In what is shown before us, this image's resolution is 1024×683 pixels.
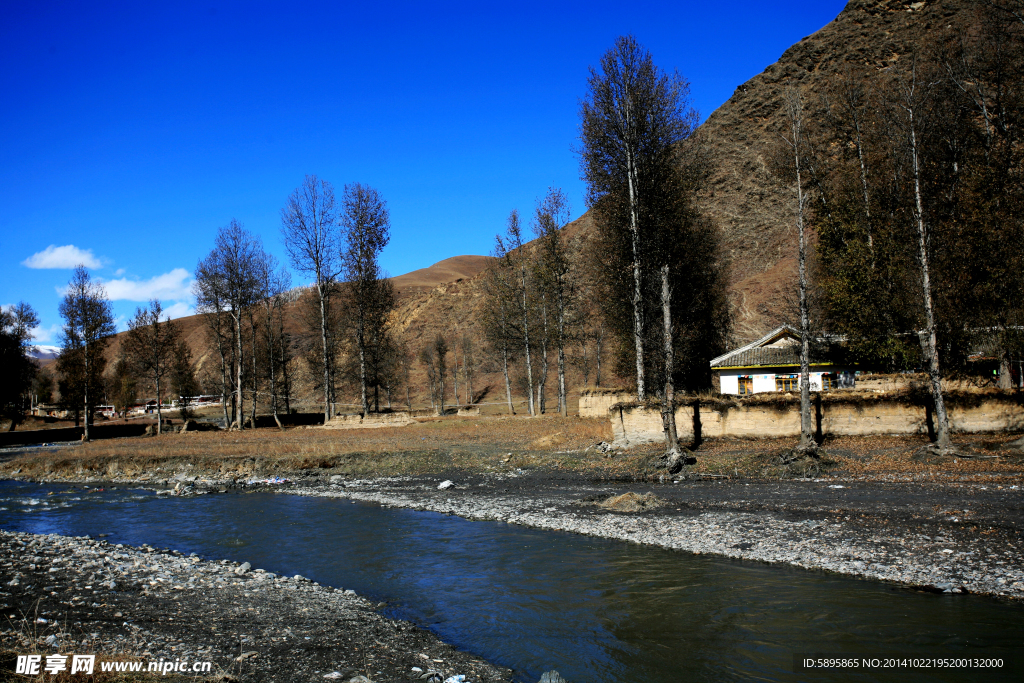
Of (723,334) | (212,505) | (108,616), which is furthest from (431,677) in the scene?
(723,334)

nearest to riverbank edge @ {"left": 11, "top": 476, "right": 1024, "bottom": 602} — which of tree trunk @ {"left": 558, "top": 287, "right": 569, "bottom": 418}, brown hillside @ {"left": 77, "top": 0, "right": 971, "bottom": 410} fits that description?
tree trunk @ {"left": 558, "top": 287, "right": 569, "bottom": 418}

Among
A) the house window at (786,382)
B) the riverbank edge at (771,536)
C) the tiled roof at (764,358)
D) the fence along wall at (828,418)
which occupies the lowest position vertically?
the riverbank edge at (771,536)

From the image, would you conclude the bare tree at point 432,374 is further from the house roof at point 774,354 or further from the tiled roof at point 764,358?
the house roof at point 774,354

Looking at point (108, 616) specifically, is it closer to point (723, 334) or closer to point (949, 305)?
point (949, 305)

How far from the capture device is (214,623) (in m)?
8.53

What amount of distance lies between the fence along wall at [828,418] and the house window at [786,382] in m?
17.2

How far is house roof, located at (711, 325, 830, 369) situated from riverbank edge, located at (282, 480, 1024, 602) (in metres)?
25.6

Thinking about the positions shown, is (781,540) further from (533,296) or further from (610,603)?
(533,296)

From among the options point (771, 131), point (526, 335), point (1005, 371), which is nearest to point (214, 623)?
point (1005, 371)

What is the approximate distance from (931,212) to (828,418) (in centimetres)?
1015

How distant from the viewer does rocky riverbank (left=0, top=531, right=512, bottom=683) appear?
7055mm

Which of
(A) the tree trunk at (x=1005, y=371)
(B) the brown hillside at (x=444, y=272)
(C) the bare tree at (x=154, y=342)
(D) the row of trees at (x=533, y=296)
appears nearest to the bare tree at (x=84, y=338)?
(C) the bare tree at (x=154, y=342)

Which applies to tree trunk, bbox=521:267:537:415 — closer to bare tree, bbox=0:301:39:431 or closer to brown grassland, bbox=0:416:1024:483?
brown grassland, bbox=0:416:1024:483

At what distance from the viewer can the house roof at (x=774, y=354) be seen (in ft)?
123
